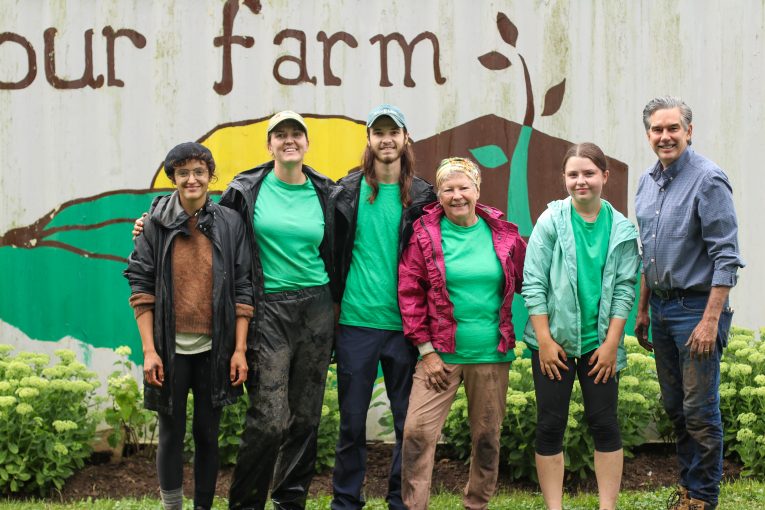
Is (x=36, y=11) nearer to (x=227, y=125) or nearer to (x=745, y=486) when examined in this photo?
(x=227, y=125)

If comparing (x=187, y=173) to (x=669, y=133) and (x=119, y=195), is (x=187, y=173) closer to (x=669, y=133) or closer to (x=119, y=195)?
(x=119, y=195)

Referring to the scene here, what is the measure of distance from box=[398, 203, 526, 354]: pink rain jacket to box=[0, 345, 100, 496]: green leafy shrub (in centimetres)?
199

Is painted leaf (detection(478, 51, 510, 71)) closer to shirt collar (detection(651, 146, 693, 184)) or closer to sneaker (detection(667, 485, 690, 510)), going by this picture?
shirt collar (detection(651, 146, 693, 184))

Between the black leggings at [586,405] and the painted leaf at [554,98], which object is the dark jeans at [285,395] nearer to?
the black leggings at [586,405]

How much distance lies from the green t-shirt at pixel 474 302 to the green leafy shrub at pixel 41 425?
215 centimetres

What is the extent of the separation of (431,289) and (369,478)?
1.72 metres

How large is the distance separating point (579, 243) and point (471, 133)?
6.23 ft

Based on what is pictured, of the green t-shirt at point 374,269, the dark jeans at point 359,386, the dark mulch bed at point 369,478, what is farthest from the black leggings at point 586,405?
the dark mulch bed at point 369,478

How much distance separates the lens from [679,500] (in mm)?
3902

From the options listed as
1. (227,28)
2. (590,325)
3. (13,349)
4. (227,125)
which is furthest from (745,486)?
(13,349)

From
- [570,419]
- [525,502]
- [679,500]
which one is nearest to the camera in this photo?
[679,500]

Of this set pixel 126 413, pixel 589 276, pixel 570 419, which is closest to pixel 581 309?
pixel 589 276

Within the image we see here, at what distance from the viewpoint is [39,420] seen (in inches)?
177

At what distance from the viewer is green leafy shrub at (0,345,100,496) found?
444 cm
